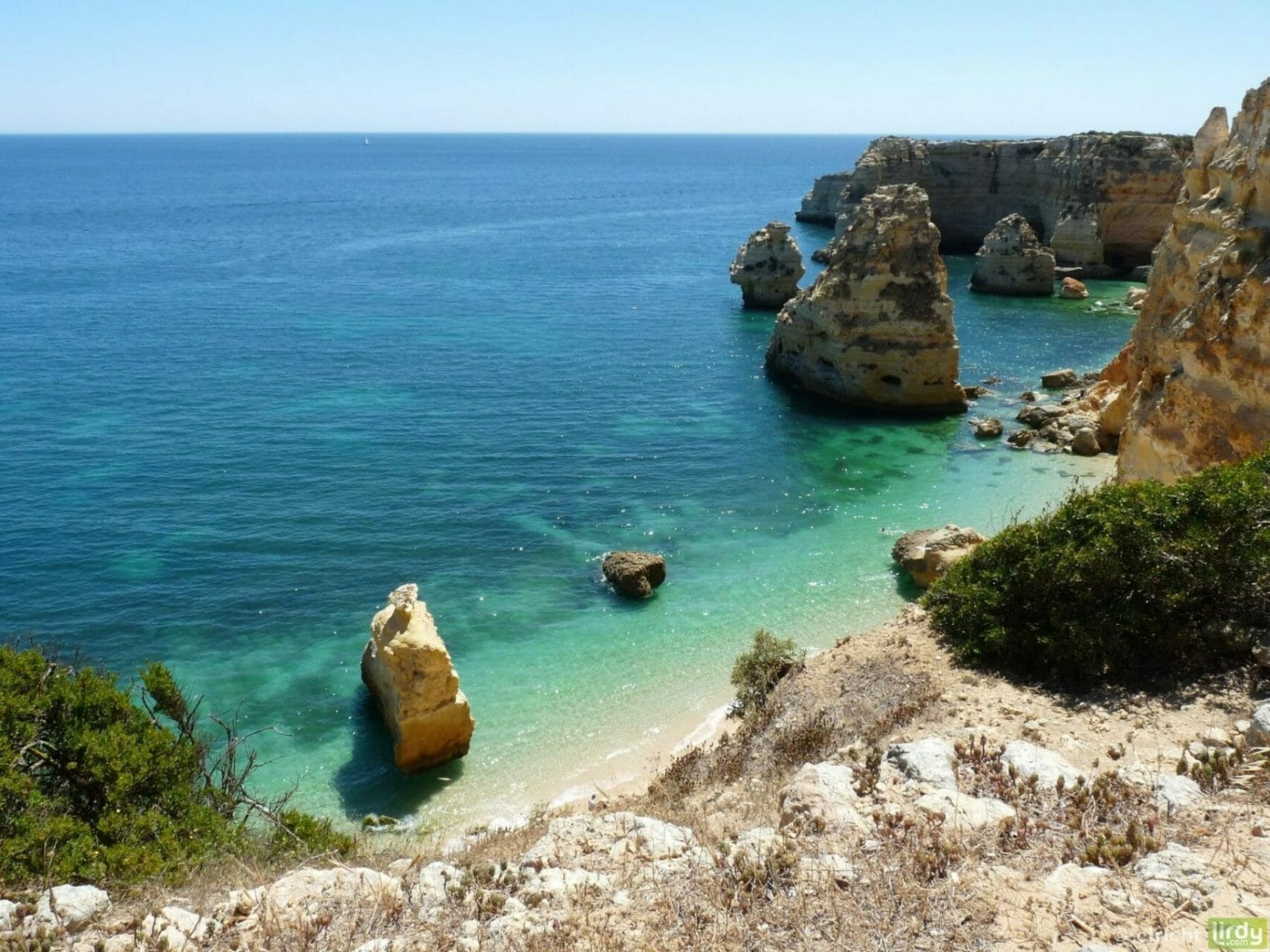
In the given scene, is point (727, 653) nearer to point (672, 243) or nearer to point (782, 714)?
point (782, 714)

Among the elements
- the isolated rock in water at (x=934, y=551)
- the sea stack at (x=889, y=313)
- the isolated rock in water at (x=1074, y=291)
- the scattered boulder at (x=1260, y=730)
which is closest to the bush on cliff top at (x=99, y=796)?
the scattered boulder at (x=1260, y=730)

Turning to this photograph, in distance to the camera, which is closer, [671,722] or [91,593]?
[671,722]

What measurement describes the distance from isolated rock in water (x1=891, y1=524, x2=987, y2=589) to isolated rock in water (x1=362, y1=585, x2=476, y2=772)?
1217cm

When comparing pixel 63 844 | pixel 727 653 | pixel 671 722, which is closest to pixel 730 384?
pixel 727 653

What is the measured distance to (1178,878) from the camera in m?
7.96

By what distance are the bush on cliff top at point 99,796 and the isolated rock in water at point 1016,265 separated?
209ft

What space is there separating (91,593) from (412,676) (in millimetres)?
11776

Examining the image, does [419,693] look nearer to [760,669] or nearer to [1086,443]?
[760,669]


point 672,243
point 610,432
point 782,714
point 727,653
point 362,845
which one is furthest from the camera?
point 672,243

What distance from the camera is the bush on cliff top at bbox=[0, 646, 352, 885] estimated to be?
383 inches

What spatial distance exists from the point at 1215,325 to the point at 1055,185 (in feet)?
211

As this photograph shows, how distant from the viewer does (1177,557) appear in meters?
13.5

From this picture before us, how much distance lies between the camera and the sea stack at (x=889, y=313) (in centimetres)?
3962

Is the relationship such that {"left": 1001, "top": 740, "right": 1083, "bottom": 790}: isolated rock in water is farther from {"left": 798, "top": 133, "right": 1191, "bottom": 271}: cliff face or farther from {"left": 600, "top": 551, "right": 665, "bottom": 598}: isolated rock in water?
{"left": 798, "top": 133, "right": 1191, "bottom": 271}: cliff face
